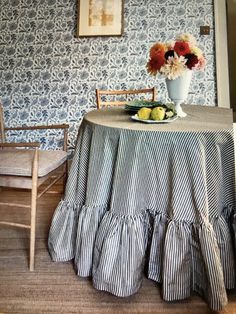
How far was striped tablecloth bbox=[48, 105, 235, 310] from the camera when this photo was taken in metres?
1.31

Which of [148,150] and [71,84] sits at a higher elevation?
[71,84]

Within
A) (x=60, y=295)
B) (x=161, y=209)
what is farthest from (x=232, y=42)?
(x=60, y=295)

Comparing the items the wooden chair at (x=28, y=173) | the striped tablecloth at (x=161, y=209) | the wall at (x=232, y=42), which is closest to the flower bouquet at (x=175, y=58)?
the striped tablecloth at (x=161, y=209)

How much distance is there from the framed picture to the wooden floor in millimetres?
2252

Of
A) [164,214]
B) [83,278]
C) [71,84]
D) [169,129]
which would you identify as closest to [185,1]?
[71,84]

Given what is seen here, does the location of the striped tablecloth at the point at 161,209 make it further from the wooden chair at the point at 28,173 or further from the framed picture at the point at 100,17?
the framed picture at the point at 100,17

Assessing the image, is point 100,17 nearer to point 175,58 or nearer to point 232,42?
point 175,58

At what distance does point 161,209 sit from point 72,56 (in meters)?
2.29

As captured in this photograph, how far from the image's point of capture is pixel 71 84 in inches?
127

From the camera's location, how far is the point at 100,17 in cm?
310

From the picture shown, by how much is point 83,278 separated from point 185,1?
8.91 feet

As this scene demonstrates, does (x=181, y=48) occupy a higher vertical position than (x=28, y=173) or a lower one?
higher

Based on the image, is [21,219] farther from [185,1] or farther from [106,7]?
[185,1]

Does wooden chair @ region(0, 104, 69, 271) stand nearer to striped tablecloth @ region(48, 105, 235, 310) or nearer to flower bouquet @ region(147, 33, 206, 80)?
striped tablecloth @ region(48, 105, 235, 310)
